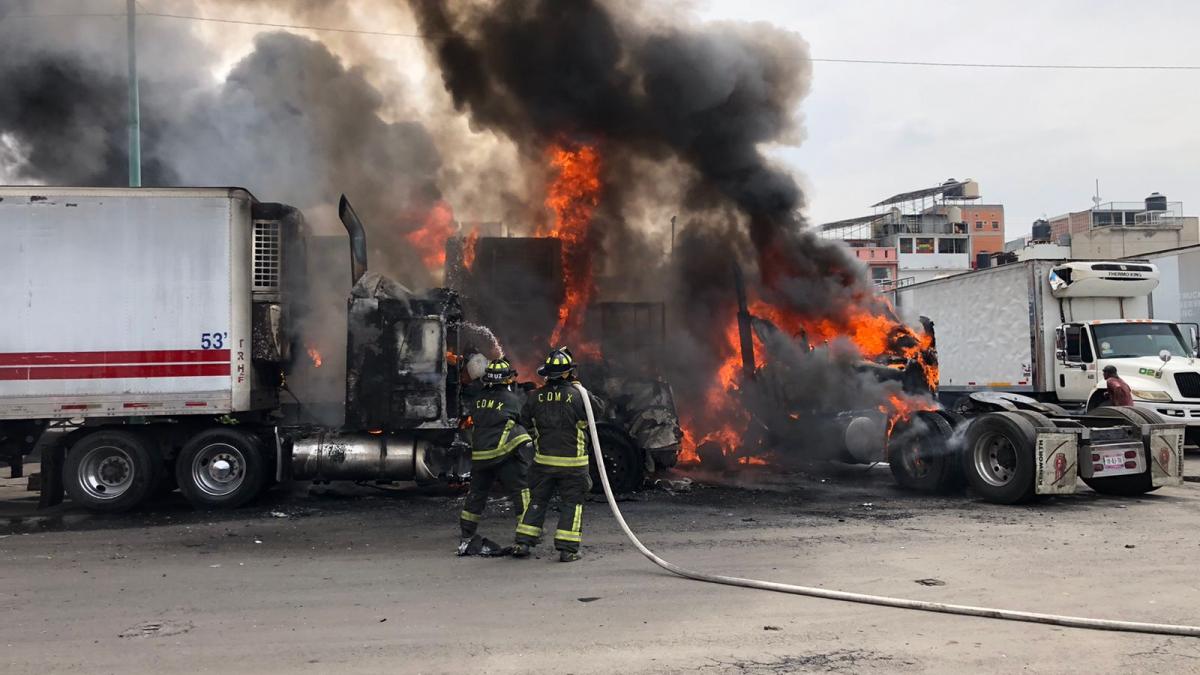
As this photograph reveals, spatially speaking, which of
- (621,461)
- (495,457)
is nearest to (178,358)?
(495,457)

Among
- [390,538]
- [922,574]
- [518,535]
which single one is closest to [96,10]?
[390,538]

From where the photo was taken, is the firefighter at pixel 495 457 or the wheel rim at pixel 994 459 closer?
the firefighter at pixel 495 457

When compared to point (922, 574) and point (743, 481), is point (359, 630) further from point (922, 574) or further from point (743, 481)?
point (743, 481)

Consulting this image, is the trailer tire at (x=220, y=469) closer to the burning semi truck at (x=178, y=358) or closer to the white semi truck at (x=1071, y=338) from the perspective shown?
the burning semi truck at (x=178, y=358)

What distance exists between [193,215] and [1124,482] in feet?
36.9

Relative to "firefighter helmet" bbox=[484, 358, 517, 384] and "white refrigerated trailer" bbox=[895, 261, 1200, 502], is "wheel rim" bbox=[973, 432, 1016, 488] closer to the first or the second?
"white refrigerated trailer" bbox=[895, 261, 1200, 502]

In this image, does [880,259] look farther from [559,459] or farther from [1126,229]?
[559,459]

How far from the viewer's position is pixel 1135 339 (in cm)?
1454

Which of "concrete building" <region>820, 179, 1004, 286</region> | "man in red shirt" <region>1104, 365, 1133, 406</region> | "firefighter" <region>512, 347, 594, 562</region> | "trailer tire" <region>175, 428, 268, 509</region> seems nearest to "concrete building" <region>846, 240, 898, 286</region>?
"concrete building" <region>820, 179, 1004, 286</region>

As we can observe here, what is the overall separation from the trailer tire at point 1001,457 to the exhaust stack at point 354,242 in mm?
7667

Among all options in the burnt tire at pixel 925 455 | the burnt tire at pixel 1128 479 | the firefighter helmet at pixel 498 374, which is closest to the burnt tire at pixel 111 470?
the firefighter helmet at pixel 498 374

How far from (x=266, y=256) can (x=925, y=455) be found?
8.40 m

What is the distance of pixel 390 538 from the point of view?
320 inches

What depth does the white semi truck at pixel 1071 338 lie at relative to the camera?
13.9 m
